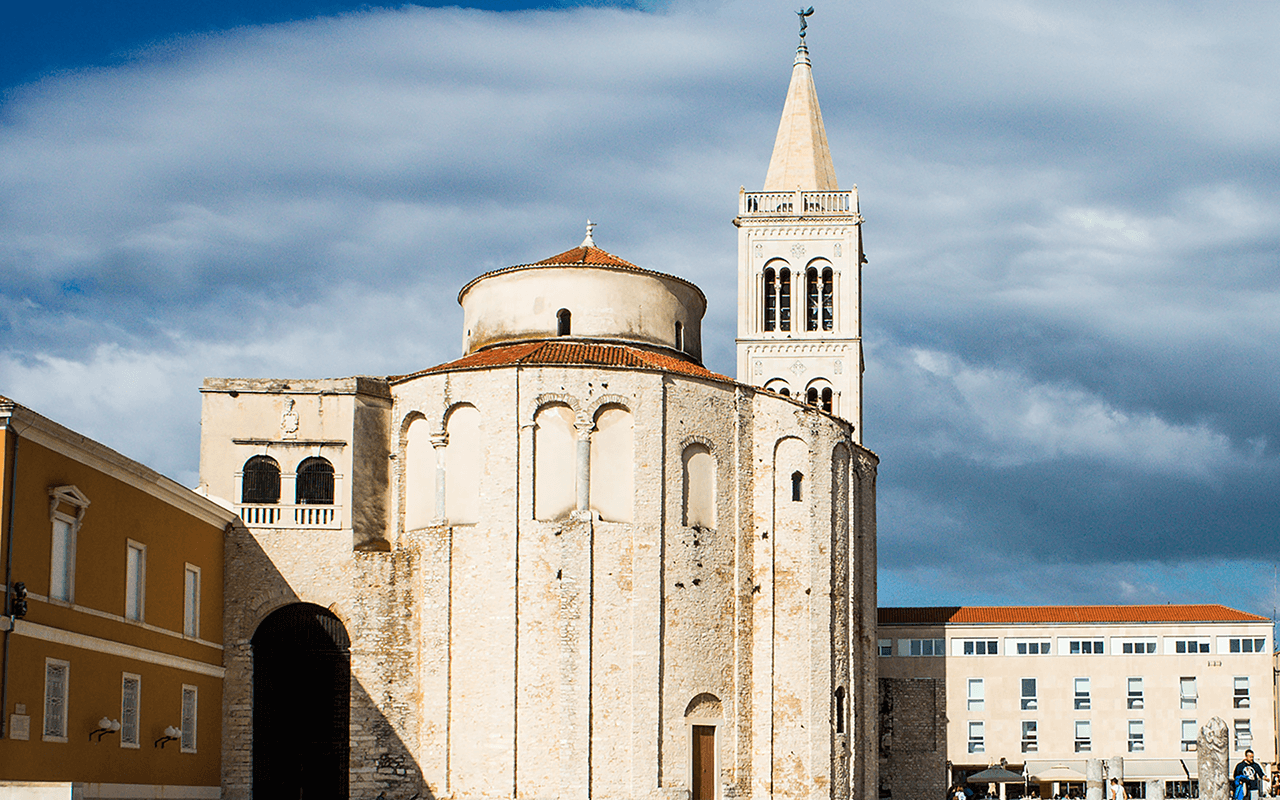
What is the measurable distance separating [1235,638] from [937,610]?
37.1ft

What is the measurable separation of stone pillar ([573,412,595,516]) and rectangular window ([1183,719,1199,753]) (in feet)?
100.0

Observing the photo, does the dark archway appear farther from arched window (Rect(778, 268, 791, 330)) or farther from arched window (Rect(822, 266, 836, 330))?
arched window (Rect(822, 266, 836, 330))

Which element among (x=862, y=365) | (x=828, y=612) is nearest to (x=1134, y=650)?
(x=862, y=365)

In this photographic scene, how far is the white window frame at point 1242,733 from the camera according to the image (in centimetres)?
5784

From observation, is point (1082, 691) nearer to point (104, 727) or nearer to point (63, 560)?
point (104, 727)

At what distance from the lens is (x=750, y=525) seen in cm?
4116

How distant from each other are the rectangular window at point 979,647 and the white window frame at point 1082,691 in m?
3.17

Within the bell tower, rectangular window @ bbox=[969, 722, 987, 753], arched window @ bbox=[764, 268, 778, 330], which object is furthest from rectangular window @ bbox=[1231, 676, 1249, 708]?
arched window @ bbox=[764, 268, 778, 330]

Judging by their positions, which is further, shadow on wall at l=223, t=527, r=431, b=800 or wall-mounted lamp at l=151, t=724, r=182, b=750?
shadow on wall at l=223, t=527, r=431, b=800

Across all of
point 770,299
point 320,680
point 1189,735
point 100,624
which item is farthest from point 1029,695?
point 100,624

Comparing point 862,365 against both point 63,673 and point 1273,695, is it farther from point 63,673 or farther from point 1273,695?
point 63,673

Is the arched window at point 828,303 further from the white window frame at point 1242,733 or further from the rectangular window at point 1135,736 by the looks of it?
the white window frame at point 1242,733

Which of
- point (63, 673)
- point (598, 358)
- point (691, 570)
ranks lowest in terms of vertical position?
point (63, 673)

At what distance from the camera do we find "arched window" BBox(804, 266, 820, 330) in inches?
2354
